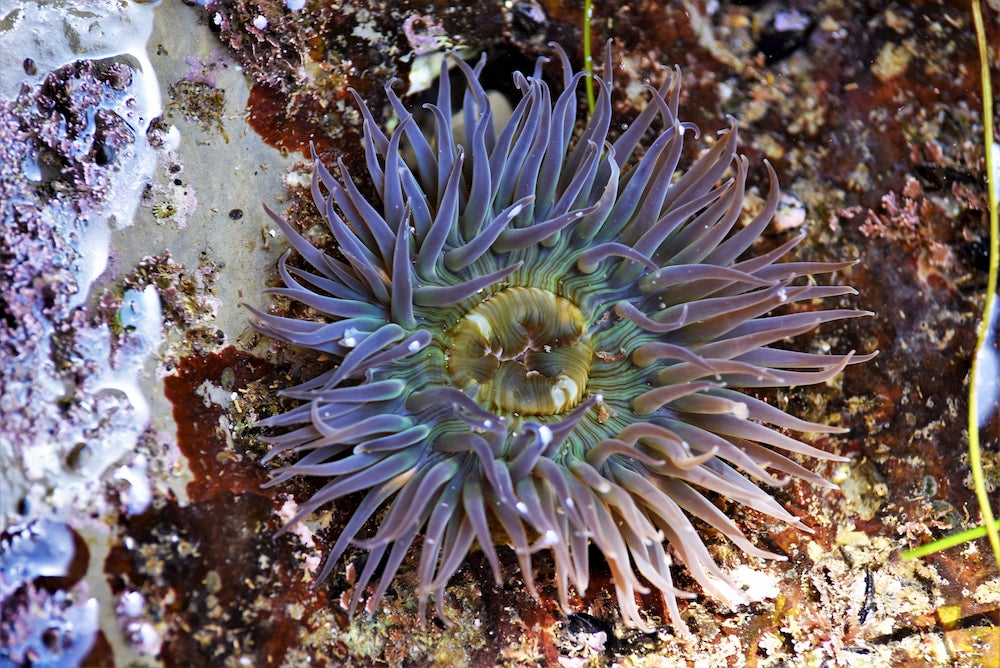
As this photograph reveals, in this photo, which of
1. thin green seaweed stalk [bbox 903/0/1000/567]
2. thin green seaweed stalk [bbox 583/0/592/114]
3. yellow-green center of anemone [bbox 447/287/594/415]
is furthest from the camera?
thin green seaweed stalk [bbox 583/0/592/114]

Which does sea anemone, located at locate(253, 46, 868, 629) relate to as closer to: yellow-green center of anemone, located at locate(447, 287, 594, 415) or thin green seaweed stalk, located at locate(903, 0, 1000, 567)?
yellow-green center of anemone, located at locate(447, 287, 594, 415)

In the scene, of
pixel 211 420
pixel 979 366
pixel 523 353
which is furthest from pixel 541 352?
pixel 979 366

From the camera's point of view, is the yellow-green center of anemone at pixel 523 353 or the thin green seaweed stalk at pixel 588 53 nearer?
the yellow-green center of anemone at pixel 523 353

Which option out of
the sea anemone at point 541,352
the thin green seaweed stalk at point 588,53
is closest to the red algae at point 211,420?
the sea anemone at point 541,352

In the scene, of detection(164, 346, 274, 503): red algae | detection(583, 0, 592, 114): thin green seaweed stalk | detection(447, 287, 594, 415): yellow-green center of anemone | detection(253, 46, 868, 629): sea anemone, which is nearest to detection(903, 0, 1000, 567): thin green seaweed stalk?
detection(253, 46, 868, 629): sea anemone

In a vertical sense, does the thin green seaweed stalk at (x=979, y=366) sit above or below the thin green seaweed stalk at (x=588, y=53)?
below

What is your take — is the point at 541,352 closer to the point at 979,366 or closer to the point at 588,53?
the point at 588,53

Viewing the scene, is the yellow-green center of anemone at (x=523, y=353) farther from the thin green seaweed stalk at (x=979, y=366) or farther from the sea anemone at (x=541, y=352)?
the thin green seaweed stalk at (x=979, y=366)

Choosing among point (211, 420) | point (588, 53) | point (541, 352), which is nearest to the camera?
point (211, 420)
